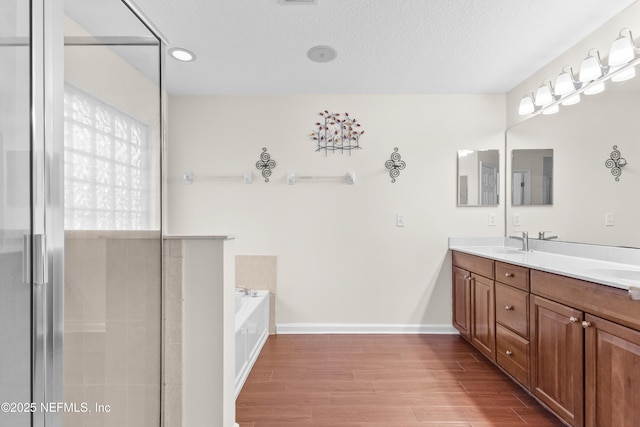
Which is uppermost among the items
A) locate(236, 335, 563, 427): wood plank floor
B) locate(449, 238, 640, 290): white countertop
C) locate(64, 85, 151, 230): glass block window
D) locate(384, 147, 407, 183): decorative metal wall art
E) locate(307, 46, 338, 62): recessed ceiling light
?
locate(307, 46, 338, 62): recessed ceiling light

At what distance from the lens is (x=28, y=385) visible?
0.88 metres

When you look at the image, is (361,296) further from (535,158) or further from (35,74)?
(35,74)

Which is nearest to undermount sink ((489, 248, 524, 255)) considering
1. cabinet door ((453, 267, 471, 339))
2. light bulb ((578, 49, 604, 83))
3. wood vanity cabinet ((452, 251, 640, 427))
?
cabinet door ((453, 267, 471, 339))

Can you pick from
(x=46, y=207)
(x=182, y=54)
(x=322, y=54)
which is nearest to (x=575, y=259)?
(x=322, y=54)

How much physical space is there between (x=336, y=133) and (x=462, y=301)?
195 centimetres

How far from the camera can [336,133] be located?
3.22 m

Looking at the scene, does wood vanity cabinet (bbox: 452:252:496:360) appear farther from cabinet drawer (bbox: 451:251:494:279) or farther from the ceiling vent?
the ceiling vent

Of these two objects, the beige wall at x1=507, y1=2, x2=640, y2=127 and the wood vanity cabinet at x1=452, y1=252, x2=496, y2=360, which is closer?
the beige wall at x1=507, y1=2, x2=640, y2=127

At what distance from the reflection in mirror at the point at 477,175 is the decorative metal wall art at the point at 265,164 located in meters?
1.86

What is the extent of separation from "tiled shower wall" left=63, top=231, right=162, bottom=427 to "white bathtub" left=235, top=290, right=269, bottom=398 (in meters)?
0.78

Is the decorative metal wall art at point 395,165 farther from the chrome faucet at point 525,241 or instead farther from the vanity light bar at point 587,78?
the chrome faucet at point 525,241

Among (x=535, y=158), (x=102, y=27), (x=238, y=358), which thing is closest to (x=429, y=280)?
(x=535, y=158)

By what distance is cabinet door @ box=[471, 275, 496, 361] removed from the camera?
2377 millimetres

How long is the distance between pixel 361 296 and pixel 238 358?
143 centimetres
